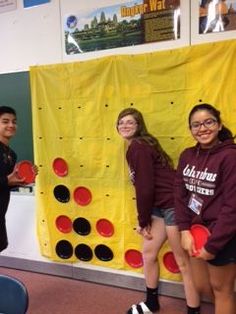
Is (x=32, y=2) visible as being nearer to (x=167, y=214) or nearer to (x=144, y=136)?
(x=144, y=136)

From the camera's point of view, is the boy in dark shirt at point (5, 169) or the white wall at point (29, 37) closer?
the boy in dark shirt at point (5, 169)

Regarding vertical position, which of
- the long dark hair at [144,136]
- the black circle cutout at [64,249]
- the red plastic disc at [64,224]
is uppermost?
the long dark hair at [144,136]

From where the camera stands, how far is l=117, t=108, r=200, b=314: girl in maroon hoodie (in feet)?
7.52

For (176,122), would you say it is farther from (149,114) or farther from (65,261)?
(65,261)

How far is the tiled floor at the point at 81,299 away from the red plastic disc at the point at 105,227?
455 mm

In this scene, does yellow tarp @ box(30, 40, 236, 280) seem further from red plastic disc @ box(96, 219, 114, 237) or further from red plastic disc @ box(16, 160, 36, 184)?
red plastic disc @ box(16, 160, 36, 184)

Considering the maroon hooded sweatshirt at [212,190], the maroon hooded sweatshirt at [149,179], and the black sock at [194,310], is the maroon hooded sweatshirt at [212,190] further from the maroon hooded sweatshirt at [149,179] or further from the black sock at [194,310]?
the black sock at [194,310]

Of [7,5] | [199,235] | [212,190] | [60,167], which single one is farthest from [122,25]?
[199,235]

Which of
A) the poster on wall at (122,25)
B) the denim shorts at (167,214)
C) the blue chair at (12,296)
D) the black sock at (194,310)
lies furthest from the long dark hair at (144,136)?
the blue chair at (12,296)

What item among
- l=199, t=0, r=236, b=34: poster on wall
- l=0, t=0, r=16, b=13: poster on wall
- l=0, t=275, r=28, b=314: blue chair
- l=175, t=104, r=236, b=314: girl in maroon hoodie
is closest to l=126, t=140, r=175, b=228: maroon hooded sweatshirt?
l=175, t=104, r=236, b=314: girl in maroon hoodie

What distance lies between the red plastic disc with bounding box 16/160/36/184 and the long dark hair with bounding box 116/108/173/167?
795mm

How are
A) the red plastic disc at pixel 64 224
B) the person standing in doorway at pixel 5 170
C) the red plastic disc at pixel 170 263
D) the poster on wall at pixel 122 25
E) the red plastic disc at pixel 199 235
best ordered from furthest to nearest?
the red plastic disc at pixel 64 224 → the red plastic disc at pixel 170 263 → the poster on wall at pixel 122 25 → the person standing in doorway at pixel 5 170 → the red plastic disc at pixel 199 235

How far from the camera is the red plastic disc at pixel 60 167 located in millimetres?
2965

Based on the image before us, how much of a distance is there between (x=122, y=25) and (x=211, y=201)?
154 cm
